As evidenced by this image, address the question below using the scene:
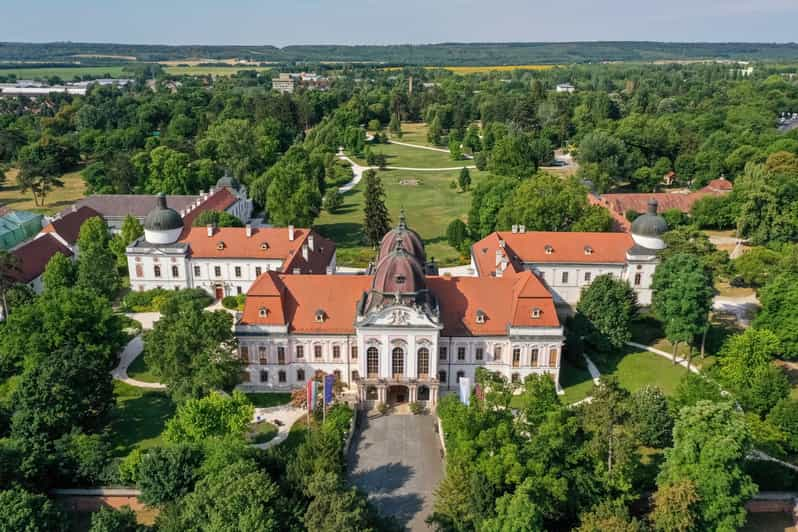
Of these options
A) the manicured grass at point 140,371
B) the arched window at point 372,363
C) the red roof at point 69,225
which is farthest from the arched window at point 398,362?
the red roof at point 69,225

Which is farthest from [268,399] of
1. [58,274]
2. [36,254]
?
[36,254]

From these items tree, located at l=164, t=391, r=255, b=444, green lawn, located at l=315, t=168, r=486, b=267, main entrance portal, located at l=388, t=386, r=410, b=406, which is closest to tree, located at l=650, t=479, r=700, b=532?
main entrance portal, located at l=388, t=386, r=410, b=406

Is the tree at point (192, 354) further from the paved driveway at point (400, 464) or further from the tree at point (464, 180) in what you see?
the tree at point (464, 180)

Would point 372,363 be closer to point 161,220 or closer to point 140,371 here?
point 140,371

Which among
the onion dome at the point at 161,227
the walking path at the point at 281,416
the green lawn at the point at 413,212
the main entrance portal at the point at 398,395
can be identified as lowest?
the walking path at the point at 281,416

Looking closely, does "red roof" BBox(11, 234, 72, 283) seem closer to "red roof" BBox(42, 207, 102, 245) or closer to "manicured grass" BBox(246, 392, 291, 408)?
"red roof" BBox(42, 207, 102, 245)

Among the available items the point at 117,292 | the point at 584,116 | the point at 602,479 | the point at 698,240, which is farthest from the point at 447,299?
the point at 584,116
